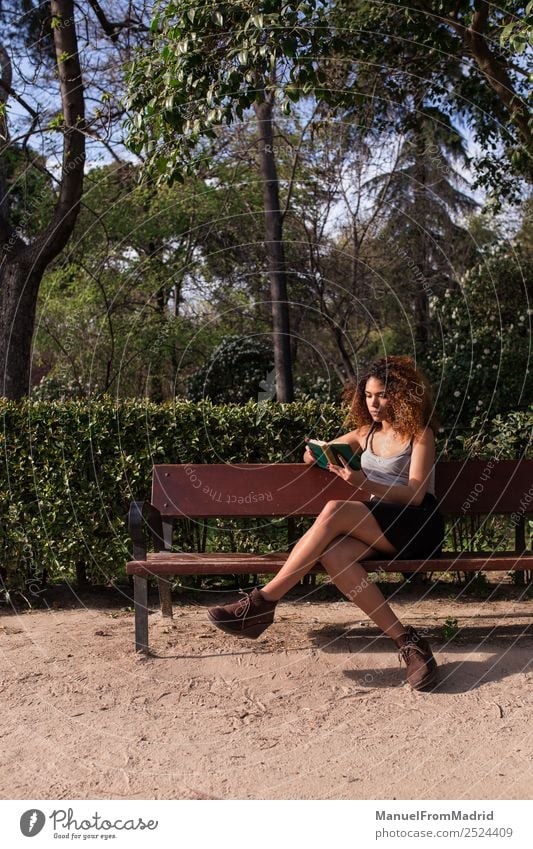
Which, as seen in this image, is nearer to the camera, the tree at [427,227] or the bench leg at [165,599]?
the bench leg at [165,599]

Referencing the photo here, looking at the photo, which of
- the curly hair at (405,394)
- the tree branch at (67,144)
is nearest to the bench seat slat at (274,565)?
the curly hair at (405,394)

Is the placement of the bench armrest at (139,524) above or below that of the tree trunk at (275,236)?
below

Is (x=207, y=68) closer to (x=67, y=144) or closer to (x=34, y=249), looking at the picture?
(x=67, y=144)

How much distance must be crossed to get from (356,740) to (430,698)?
0.58 meters

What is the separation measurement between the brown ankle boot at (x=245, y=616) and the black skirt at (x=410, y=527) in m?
0.71

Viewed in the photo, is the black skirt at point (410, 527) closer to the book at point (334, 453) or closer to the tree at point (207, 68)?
the book at point (334, 453)

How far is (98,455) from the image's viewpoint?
576cm

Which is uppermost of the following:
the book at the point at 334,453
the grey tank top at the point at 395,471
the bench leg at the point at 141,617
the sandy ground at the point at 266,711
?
the book at the point at 334,453

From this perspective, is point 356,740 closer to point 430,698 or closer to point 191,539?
point 430,698

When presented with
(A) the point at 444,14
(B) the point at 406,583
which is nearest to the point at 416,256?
(A) the point at 444,14

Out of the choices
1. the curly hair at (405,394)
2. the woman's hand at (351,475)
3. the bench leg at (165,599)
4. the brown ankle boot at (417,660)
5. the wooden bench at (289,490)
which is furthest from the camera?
the bench leg at (165,599)

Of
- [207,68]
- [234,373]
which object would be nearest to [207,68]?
[207,68]
